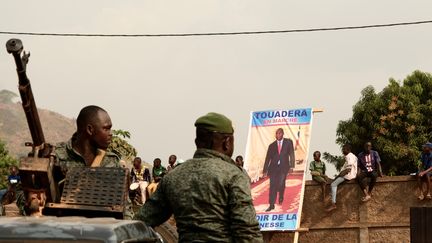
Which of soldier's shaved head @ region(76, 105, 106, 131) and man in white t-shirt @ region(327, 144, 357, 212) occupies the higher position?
man in white t-shirt @ region(327, 144, 357, 212)

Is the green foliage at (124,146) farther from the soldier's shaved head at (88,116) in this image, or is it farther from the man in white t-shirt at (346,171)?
the soldier's shaved head at (88,116)

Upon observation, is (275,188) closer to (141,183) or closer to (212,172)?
(141,183)

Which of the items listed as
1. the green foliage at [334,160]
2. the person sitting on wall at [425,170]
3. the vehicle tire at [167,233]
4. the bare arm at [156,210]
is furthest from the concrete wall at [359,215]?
the green foliage at [334,160]

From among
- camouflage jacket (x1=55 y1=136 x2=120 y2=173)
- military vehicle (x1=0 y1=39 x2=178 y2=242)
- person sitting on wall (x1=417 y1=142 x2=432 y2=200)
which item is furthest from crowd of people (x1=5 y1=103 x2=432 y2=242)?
person sitting on wall (x1=417 y1=142 x2=432 y2=200)

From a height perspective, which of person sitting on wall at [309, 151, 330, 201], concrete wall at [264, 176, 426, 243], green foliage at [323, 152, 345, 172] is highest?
green foliage at [323, 152, 345, 172]

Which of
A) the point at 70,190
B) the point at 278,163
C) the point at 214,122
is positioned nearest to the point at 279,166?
the point at 278,163

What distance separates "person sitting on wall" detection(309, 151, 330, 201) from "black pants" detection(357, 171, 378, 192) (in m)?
0.91

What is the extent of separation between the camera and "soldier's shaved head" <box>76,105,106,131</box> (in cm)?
941

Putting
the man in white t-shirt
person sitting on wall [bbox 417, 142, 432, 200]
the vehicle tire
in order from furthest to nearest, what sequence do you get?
the man in white t-shirt → person sitting on wall [bbox 417, 142, 432, 200] → the vehicle tire

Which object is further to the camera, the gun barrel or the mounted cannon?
the gun barrel

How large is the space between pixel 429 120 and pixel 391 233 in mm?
26333

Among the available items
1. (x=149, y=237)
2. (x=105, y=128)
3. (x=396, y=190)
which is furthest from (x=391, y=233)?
(x=149, y=237)

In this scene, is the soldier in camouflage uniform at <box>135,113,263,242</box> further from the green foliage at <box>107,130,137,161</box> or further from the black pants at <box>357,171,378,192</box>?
the green foliage at <box>107,130,137,161</box>

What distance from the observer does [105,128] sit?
A: 9.45 m
